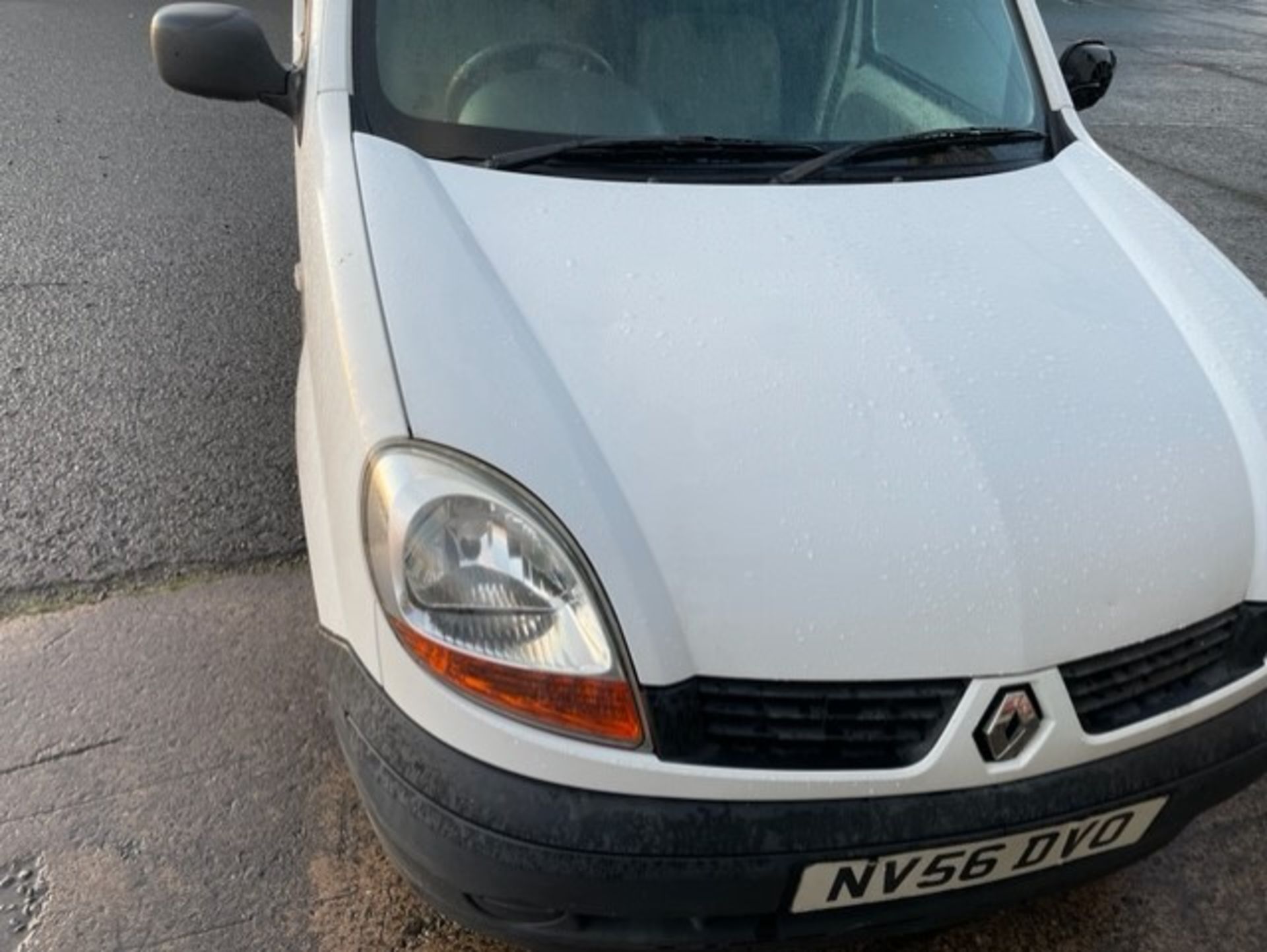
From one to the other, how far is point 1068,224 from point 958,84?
574 millimetres

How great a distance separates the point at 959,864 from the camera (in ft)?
4.93

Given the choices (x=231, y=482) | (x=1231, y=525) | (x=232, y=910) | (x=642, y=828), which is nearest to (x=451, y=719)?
(x=642, y=828)

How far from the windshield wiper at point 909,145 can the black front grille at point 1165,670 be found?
108cm

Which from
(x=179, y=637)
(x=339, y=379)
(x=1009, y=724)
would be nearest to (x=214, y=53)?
(x=339, y=379)

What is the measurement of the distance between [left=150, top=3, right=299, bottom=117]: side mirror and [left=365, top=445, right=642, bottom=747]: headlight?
134 centimetres

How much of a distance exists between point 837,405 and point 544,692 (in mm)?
596

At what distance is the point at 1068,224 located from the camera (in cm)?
217

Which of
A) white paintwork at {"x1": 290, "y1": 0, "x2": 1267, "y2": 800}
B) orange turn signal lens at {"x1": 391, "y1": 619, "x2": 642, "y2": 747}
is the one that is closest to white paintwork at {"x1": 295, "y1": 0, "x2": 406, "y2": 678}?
white paintwork at {"x1": 290, "y1": 0, "x2": 1267, "y2": 800}

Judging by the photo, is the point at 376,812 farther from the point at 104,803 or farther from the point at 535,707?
the point at 104,803

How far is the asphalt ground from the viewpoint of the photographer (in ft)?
6.44

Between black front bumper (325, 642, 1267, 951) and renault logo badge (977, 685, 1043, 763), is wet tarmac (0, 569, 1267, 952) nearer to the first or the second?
black front bumper (325, 642, 1267, 951)

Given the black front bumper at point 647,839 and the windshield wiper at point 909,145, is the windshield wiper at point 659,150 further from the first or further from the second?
the black front bumper at point 647,839

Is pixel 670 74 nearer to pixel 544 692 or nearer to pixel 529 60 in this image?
pixel 529 60

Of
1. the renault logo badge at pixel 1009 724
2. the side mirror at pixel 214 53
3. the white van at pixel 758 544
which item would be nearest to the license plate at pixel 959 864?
the white van at pixel 758 544
